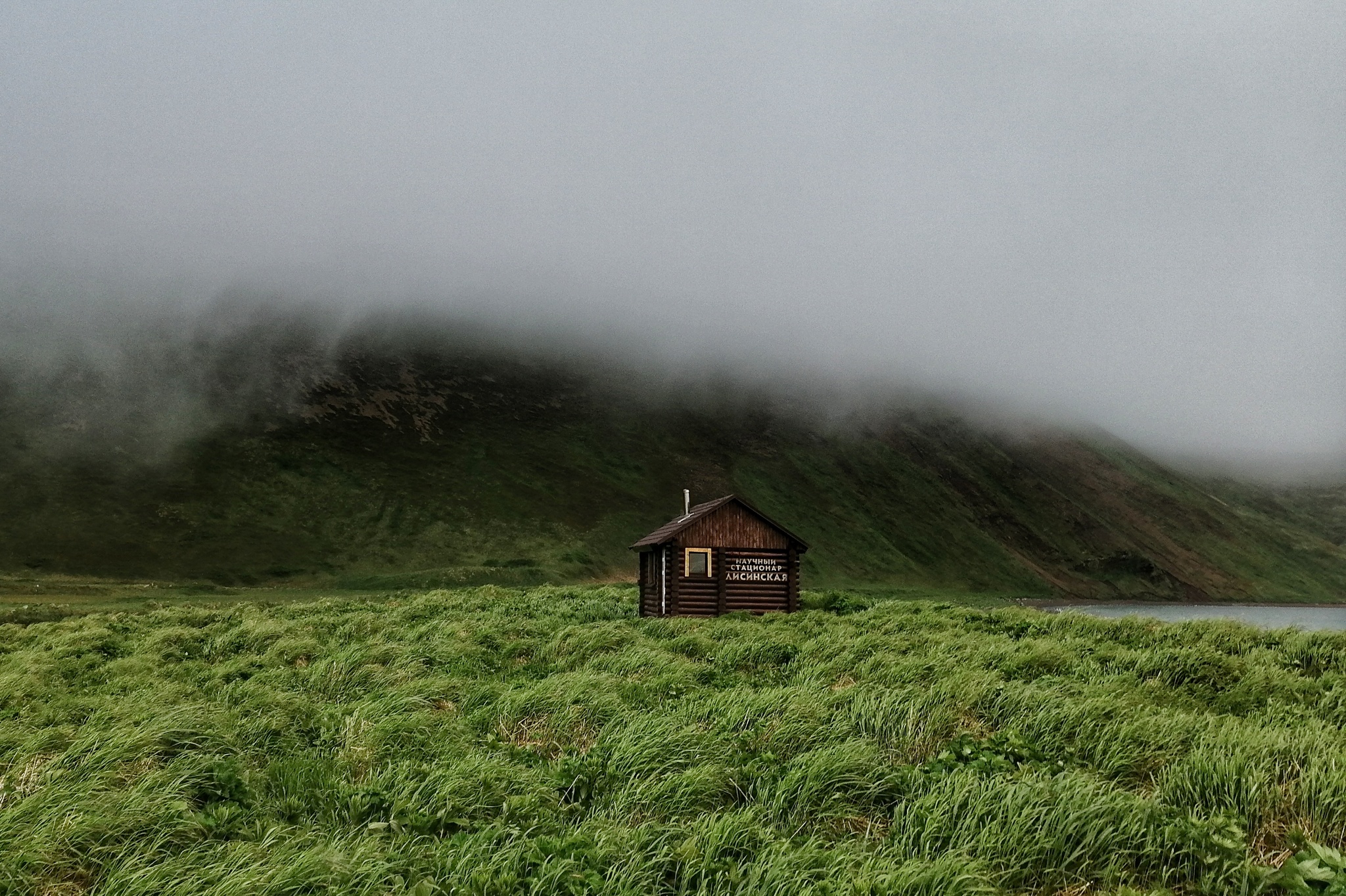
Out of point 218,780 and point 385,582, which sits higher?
point 218,780

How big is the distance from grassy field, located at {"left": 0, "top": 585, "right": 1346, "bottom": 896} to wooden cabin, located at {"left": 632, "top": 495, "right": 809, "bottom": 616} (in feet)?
72.7

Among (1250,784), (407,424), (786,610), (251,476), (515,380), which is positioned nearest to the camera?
→ (1250,784)

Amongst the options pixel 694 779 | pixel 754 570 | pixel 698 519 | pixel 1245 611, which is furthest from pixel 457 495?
pixel 1245 611

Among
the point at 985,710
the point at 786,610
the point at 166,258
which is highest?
the point at 166,258

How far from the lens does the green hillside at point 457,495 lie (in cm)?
10262

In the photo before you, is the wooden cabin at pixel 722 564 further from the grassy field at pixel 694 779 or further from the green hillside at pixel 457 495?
the green hillside at pixel 457 495

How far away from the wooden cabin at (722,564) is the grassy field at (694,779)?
2217 cm

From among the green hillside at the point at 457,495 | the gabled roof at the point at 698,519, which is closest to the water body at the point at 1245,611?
the green hillside at the point at 457,495

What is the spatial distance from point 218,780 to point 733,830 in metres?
5.13

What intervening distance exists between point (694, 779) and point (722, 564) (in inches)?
1183

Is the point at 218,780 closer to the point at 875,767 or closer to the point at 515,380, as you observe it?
the point at 875,767

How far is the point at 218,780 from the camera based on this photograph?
8375 millimetres

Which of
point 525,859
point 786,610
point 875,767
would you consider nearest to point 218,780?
point 525,859

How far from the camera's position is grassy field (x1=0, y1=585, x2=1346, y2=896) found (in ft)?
22.1
